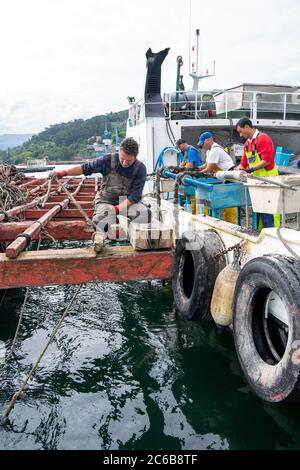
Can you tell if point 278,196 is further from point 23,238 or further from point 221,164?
point 221,164

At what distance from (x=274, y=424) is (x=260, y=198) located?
6.75 feet

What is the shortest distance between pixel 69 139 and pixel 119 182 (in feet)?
350

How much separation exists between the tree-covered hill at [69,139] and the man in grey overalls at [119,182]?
8336 cm

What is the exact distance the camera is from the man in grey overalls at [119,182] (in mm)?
4558

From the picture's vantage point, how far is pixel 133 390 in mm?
3990

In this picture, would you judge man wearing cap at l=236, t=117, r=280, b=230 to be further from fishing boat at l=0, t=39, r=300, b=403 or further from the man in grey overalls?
the man in grey overalls

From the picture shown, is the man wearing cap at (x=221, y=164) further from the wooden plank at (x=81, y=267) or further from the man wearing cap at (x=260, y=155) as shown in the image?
the wooden plank at (x=81, y=267)

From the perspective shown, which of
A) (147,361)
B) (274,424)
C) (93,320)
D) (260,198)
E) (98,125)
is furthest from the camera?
(98,125)

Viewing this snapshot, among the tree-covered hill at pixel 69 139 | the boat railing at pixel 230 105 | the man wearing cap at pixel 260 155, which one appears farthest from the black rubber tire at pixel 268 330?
the tree-covered hill at pixel 69 139

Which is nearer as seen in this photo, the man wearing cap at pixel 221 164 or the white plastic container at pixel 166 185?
the man wearing cap at pixel 221 164

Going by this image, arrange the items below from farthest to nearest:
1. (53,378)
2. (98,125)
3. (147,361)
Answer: (98,125)
(147,361)
(53,378)

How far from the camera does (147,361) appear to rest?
457 centimetres
